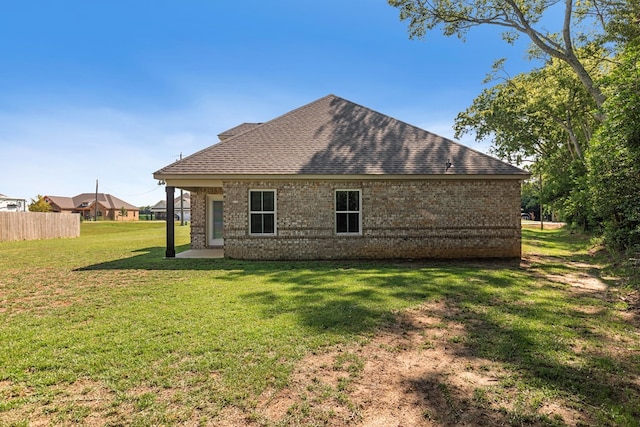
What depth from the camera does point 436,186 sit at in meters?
12.0

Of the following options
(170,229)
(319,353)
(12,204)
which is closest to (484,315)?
(319,353)

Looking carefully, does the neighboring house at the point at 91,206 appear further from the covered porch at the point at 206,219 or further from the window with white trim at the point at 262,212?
the window with white trim at the point at 262,212

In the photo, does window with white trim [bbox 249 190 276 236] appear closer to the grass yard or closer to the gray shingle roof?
the gray shingle roof

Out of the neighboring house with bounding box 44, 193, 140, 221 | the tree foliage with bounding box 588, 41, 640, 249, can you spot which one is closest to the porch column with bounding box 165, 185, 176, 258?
the tree foliage with bounding box 588, 41, 640, 249

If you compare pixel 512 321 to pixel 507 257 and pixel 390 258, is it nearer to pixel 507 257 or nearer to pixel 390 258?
pixel 390 258

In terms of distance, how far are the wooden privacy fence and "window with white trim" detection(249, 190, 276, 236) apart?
58.4 feet

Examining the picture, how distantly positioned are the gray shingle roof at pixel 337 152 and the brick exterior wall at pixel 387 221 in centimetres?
47

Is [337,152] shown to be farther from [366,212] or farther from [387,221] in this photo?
[387,221]

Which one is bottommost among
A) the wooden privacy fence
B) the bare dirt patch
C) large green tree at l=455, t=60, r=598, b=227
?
the bare dirt patch

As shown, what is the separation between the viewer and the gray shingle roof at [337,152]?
11828 millimetres

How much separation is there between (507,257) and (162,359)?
38.1ft

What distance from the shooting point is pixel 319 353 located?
162 inches

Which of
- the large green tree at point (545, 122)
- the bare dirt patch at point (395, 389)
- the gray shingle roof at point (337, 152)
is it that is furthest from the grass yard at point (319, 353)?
the large green tree at point (545, 122)

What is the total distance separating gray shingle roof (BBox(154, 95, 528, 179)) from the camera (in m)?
11.8
